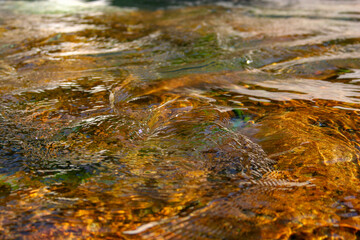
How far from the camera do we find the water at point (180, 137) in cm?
135

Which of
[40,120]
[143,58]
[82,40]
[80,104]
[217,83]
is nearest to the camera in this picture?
[40,120]

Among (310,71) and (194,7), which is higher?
(194,7)

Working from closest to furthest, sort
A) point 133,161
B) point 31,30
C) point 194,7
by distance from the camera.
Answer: point 133,161, point 31,30, point 194,7

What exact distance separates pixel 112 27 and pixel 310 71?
3131 mm

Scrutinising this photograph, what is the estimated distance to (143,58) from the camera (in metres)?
3.50

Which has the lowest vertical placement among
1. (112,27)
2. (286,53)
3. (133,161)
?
(133,161)

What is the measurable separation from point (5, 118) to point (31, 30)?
3.04 metres

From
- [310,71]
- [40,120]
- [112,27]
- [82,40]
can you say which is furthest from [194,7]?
[40,120]

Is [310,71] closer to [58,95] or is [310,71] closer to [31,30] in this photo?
[58,95]

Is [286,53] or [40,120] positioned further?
[286,53]

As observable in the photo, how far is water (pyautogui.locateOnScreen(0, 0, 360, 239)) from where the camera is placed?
135 centimetres

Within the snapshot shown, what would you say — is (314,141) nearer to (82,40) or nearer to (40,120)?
(40,120)

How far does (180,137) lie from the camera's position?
197 centimetres

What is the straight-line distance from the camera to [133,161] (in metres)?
1.73
